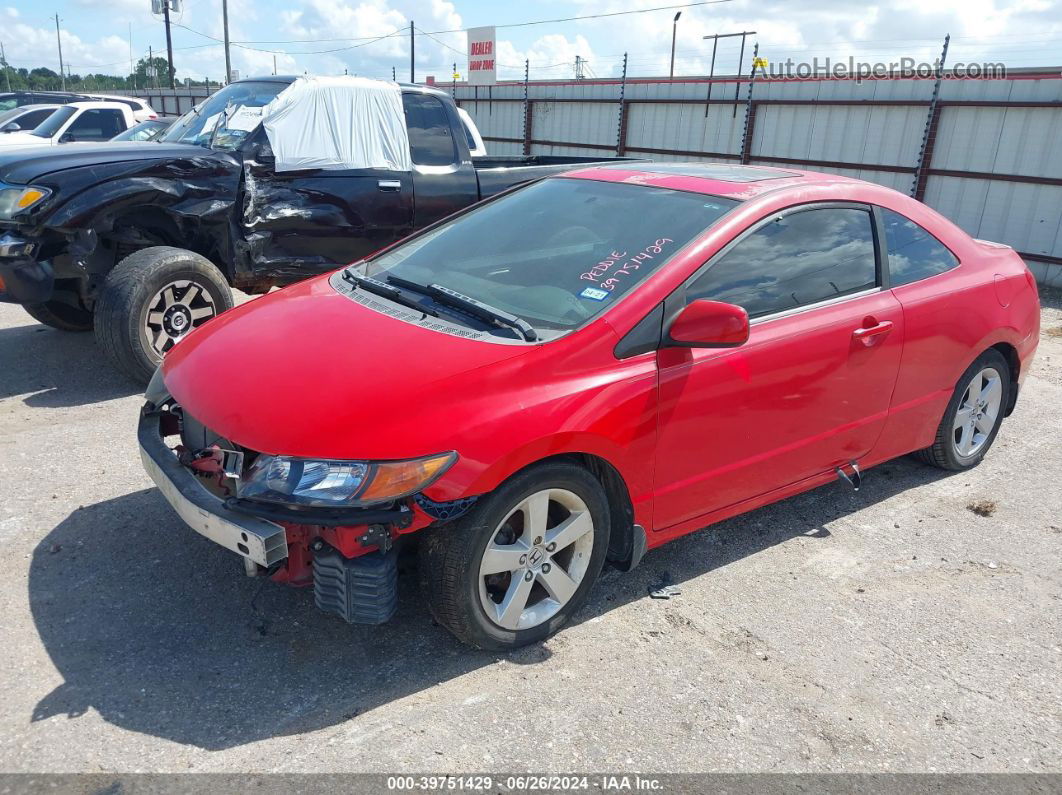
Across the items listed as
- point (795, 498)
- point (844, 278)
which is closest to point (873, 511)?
point (795, 498)

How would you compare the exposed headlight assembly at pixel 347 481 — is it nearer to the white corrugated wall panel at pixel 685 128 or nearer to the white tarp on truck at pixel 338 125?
the white tarp on truck at pixel 338 125

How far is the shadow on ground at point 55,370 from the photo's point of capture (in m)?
5.33

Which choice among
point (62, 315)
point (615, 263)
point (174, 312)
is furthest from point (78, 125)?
point (615, 263)

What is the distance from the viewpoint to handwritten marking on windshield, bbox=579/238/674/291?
3.18m

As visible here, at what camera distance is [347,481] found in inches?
101

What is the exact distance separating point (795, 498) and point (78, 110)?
13413 millimetres

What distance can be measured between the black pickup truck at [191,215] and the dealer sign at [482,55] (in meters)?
32.4

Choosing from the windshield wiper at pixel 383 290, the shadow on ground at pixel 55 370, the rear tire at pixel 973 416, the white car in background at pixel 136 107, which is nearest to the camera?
the windshield wiper at pixel 383 290

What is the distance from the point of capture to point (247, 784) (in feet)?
7.72

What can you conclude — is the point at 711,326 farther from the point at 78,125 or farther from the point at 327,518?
the point at 78,125

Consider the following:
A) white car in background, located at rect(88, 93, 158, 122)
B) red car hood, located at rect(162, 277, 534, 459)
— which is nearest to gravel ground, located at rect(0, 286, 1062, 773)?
red car hood, located at rect(162, 277, 534, 459)

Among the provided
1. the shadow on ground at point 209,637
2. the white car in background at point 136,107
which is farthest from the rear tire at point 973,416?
the white car in background at point 136,107

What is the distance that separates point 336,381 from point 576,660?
1.30 m

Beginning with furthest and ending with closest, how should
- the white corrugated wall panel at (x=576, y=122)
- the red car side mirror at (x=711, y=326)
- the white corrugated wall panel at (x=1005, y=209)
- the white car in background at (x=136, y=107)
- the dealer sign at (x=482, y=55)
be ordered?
1. the dealer sign at (x=482, y=55)
2. the white corrugated wall panel at (x=576, y=122)
3. the white car in background at (x=136, y=107)
4. the white corrugated wall panel at (x=1005, y=209)
5. the red car side mirror at (x=711, y=326)
